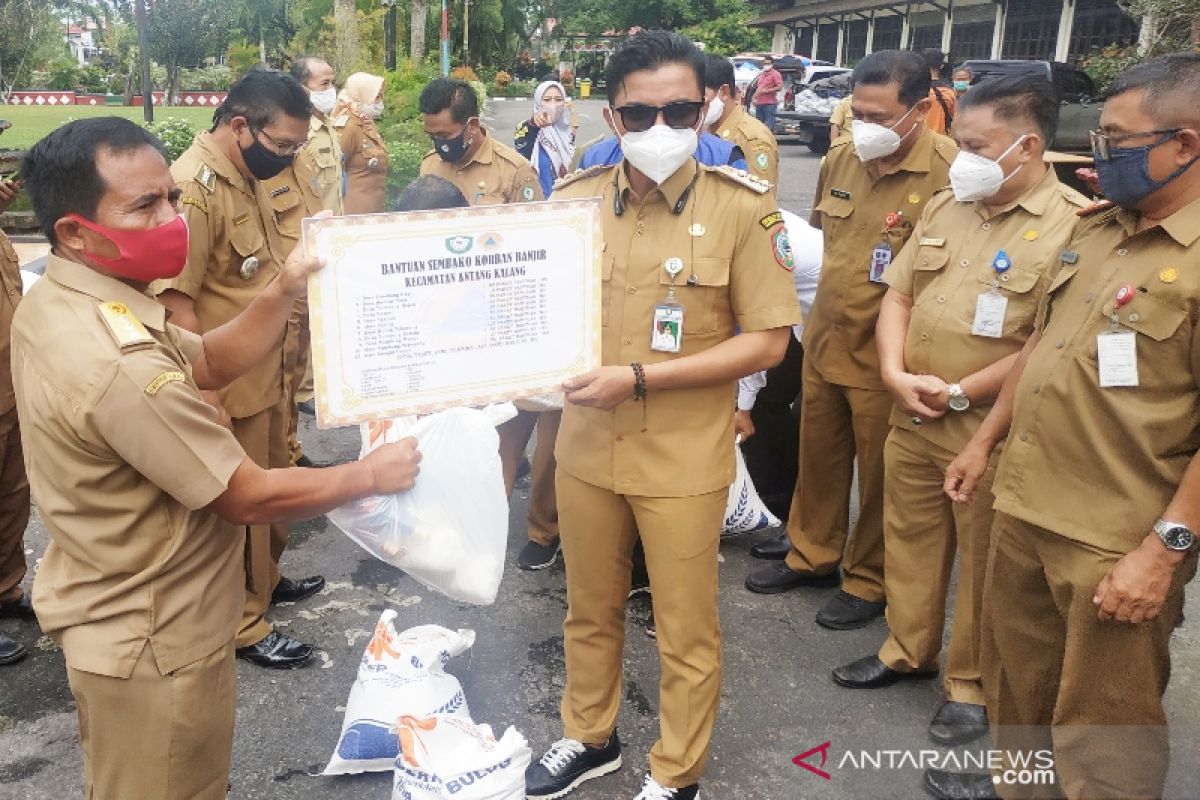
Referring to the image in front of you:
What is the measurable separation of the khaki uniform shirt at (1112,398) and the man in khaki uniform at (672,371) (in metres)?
0.64

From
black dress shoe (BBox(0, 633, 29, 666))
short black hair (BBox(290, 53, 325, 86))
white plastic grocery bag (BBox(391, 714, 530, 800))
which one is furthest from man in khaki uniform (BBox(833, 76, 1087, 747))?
short black hair (BBox(290, 53, 325, 86))

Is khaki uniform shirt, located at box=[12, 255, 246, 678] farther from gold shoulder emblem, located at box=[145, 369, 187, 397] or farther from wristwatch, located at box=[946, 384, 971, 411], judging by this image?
wristwatch, located at box=[946, 384, 971, 411]

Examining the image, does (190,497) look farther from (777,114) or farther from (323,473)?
(777,114)

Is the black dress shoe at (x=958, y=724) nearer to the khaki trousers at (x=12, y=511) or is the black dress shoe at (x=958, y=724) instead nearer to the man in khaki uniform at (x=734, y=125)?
the man in khaki uniform at (x=734, y=125)

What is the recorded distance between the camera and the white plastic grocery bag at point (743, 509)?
13.5ft

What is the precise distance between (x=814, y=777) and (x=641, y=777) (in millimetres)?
522

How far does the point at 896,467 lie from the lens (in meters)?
3.23

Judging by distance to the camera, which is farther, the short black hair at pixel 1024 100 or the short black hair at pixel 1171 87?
the short black hair at pixel 1024 100

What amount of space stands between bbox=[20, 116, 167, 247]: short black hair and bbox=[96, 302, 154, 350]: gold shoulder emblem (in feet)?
0.60

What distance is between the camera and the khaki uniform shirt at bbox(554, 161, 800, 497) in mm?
2430

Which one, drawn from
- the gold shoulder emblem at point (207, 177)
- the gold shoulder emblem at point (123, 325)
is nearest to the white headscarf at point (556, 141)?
the gold shoulder emblem at point (207, 177)

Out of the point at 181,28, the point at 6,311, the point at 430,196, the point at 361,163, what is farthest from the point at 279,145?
the point at 181,28

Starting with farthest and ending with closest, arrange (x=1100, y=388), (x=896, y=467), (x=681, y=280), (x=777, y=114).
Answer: (x=777, y=114) < (x=896, y=467) < (x=681, y=280) < (x=1100, y=388)

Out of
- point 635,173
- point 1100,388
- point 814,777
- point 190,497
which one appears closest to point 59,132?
point 190,497
